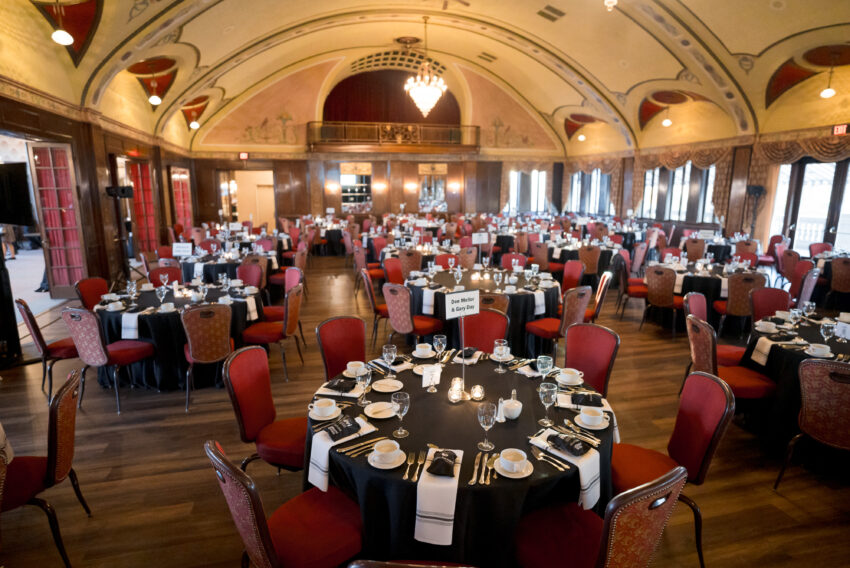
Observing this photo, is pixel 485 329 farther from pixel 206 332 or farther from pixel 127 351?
pixel 127 351

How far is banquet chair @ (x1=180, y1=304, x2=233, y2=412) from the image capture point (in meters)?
4.40

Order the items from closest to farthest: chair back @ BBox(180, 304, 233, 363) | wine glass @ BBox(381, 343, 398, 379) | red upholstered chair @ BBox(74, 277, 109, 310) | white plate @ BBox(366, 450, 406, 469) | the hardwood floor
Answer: white plate @ BBox(366, 450, 406, 469)
the hardwood floor
wine glass @ BBox(381, 343, 398, 379)
chair back @ BBox(180, 304, 233, 363)
red upholstered chair @ BBox(74, 277, 109, 310)

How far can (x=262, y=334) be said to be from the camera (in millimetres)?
5207

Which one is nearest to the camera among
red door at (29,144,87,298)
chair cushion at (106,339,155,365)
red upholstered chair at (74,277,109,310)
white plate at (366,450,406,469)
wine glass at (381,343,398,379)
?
white plate at (366,450,406,469)

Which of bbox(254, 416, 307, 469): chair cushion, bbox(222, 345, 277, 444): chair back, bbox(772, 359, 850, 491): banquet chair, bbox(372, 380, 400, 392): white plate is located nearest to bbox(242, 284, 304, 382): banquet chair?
bbox(222, 345, 277, 444): chair back

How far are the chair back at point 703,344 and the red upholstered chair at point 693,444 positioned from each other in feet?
3.89

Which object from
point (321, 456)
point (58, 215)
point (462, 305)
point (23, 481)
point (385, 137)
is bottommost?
point (23, 481)

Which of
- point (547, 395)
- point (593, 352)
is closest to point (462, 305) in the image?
point (547, 395)

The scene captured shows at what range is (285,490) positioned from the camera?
3.36 meters

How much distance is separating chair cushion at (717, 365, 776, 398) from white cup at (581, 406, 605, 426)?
1.88 meters

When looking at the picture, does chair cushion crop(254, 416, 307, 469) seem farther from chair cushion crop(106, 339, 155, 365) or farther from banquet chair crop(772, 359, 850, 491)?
banquet chair crop(772, 359, 850, 491)

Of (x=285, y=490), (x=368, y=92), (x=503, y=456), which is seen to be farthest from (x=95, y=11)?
(x=368, y=92)

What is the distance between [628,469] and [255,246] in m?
8.17

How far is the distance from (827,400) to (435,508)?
286 cm
